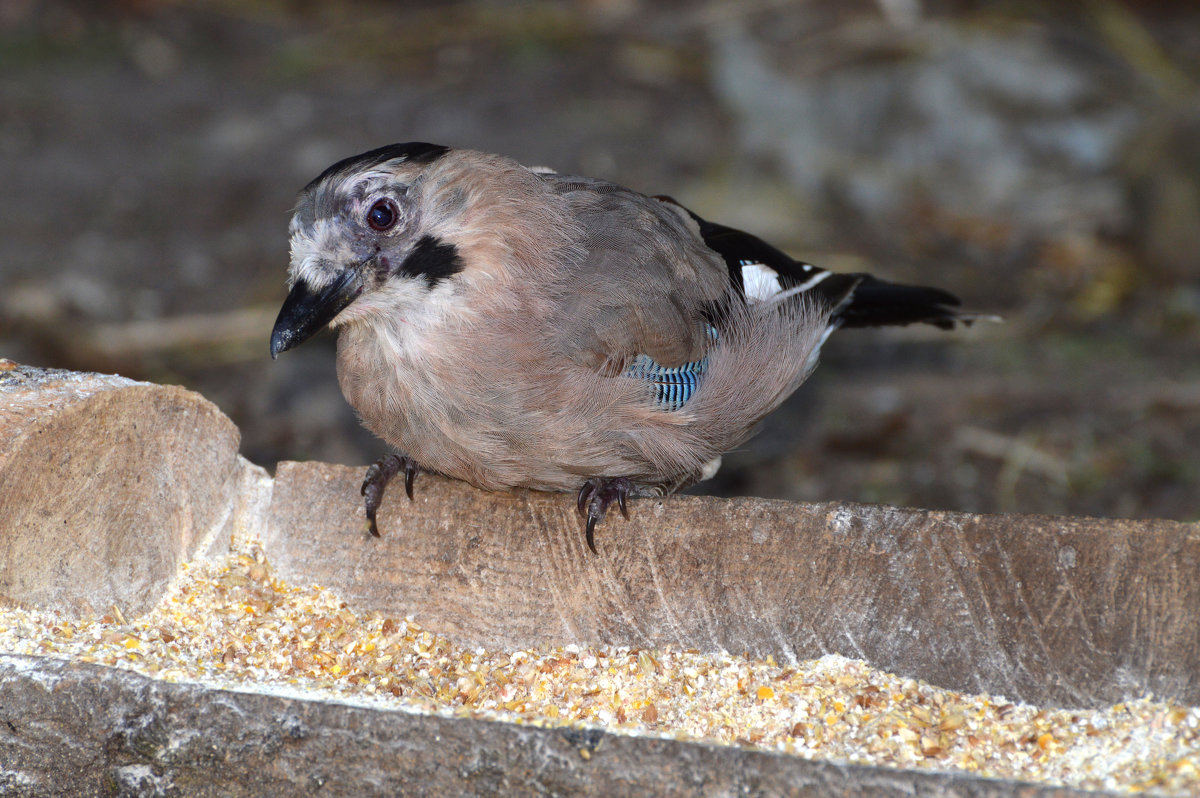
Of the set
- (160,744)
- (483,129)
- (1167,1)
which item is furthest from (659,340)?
(1167,1)

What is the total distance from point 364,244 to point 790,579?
1163 mm

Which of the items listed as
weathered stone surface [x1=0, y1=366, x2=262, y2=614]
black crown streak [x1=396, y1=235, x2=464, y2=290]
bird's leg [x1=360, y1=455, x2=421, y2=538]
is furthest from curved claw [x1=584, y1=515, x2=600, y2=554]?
weathered stone surface [x1=0, y1=366, x2=262, y2=614]

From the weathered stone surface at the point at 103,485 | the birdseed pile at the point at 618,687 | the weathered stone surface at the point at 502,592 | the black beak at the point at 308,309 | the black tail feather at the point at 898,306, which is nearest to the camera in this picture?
the weathered stone surface at the point at 502,592

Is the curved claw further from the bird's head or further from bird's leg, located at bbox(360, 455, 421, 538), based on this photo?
the bird's head

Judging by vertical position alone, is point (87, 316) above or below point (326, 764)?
above

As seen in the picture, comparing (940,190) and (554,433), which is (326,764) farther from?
(940,190)

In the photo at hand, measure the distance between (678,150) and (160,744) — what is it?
5.53 metres

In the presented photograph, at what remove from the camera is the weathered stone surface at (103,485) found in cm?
232

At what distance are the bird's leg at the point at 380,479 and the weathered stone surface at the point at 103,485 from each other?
306mm

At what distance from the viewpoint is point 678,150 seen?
6953 mm

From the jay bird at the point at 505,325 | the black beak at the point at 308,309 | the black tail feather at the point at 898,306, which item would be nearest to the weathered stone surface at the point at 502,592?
the jay bird at the point at 505,325

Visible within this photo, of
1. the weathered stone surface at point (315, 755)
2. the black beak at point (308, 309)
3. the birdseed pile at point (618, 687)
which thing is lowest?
the weathered stone surface at point (315, 755)

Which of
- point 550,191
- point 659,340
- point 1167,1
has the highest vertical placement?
point 1167,1

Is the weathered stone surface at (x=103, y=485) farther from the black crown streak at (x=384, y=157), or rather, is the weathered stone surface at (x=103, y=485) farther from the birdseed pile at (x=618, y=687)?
the black crown streak at (x=384, y=157)
